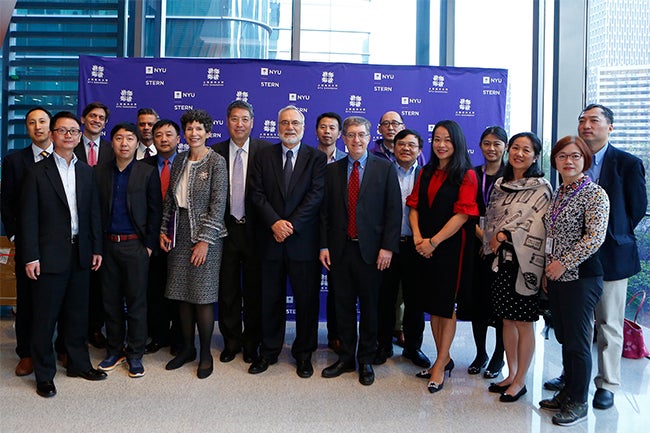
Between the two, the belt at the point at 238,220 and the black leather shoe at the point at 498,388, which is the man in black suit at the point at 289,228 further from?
the black leather shoe at the point at 498,388

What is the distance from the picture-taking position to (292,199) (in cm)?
330

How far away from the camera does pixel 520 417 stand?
281 centimetres

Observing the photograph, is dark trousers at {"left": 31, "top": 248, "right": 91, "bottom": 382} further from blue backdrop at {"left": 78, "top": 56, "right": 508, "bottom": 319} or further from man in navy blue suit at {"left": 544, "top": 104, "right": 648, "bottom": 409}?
man in navy blue suit at {"left": 544, "top": 104, "right": 648, "bottom": 409}

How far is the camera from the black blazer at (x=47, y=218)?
2.90 m

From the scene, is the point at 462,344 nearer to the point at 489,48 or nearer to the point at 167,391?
the point at 167,391

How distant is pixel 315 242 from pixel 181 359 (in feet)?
4.00

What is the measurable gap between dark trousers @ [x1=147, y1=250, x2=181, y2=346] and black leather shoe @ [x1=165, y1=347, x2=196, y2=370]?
21cm

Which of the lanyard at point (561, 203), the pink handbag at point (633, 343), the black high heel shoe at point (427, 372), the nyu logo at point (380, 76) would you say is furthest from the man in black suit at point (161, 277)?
the pink handbag at point (633, 343)

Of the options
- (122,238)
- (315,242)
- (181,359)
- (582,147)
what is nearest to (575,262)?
(582,147)

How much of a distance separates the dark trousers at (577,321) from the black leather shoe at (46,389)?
2.89 m

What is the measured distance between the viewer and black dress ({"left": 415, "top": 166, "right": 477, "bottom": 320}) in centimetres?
306

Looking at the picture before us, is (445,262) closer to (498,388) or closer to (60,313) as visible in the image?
(498,388)

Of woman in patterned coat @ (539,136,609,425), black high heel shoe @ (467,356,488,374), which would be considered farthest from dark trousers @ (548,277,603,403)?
black high heel shoe @ (467,356,488,374)

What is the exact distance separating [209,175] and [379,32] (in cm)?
358
